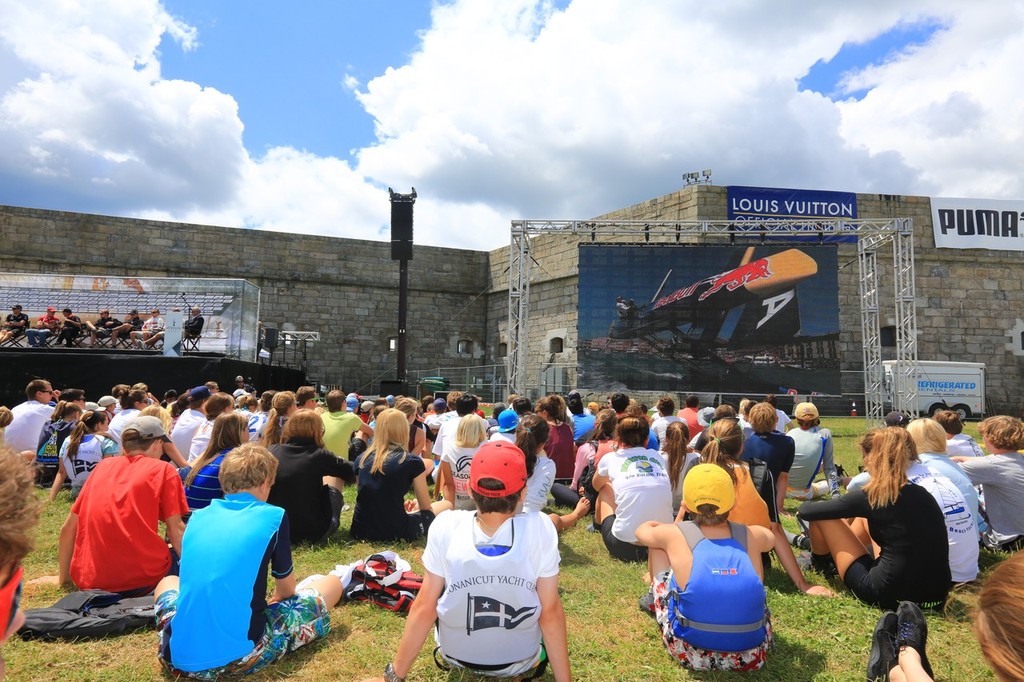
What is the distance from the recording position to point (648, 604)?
3.65 m

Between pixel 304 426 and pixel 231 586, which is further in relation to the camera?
pixel 304 426

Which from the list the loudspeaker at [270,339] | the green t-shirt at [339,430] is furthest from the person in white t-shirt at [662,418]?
the loudspeaker at [270,339]

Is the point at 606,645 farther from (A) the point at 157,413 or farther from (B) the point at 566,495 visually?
(A) the point at 157,413

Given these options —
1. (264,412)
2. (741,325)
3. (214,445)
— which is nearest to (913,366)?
(741,325)

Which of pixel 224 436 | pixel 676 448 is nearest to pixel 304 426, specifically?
pixel 224 436

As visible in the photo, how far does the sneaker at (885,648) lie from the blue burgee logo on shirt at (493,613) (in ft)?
4.88

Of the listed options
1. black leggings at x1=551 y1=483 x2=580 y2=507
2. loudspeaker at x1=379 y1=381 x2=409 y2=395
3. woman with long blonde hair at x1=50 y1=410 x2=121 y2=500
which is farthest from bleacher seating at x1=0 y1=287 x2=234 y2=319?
black leggings at x1=551 y1=483 x2=580 y2=507

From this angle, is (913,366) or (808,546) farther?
(913,366)

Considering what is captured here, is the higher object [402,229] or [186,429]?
[402,229]

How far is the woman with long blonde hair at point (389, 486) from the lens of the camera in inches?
184

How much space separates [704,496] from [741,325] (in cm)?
1454

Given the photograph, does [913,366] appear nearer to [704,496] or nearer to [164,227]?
[704,496]

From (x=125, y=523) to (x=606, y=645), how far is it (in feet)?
8.59

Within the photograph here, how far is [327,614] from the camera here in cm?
324
